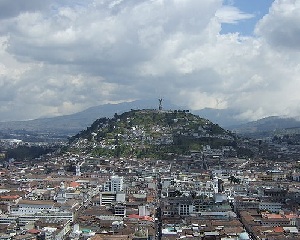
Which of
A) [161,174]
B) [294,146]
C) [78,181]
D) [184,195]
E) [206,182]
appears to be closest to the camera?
[184,195]

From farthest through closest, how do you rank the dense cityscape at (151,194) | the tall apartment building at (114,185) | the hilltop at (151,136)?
1. the hilltop at (151,136)
2. the tall apartment building at (114,185)
3. the dense cityscape at (151,194)

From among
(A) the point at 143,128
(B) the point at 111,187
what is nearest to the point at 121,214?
(B) the point at 111,187

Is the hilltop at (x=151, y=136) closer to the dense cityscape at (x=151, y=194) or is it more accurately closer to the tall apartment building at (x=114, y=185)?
the dense cityscape at (x=151, y=194)

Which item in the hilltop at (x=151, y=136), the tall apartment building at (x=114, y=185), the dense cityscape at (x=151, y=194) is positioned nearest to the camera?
the dense cityscape at (x=151, y=194)

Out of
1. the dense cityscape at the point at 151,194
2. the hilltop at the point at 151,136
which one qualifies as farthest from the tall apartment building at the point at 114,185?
the hilltop at the point at 151,136

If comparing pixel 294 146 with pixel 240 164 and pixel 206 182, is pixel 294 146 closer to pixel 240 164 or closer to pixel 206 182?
pixel 240 164

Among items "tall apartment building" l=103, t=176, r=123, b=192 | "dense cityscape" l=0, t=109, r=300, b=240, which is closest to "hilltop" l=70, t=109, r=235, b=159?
"dense cityscape" l=0, t=109, r=300, b=240

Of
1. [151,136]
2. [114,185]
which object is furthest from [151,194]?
[151,136]
